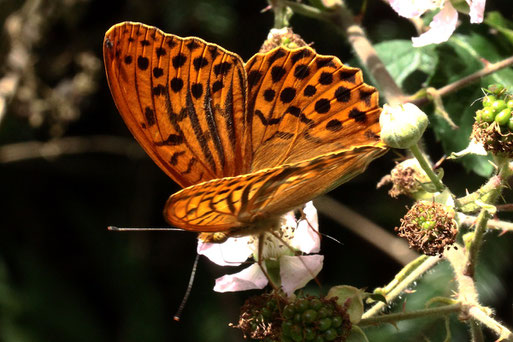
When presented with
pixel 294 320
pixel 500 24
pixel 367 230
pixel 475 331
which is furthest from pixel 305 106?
pixel 367 230

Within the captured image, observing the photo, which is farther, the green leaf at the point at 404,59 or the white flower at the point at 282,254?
the green leaf at the point at 404,59

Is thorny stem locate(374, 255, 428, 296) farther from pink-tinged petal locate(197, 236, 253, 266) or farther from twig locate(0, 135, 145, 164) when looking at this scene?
twig locate(0, 135, 145, 164)

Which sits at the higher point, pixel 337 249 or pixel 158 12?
pixel 158 12

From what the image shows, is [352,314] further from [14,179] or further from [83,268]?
[14,179]

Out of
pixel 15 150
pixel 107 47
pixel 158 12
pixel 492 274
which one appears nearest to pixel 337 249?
pixel 492 274

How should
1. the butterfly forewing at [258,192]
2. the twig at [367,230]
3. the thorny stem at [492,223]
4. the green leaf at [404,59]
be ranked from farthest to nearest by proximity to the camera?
the twig at [367,230] → the green leaf at [404,59] → the thorny stem at [492,223] → the butterfly forewing at [258,192]

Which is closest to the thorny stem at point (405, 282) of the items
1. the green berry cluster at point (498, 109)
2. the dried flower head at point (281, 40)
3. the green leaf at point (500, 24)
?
the green berry cluster at point (498, 109)

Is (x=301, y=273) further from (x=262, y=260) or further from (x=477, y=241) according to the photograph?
(x=477, y=241)

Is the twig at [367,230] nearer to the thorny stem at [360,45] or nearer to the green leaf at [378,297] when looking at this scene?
the thorny stem at [360,45]
